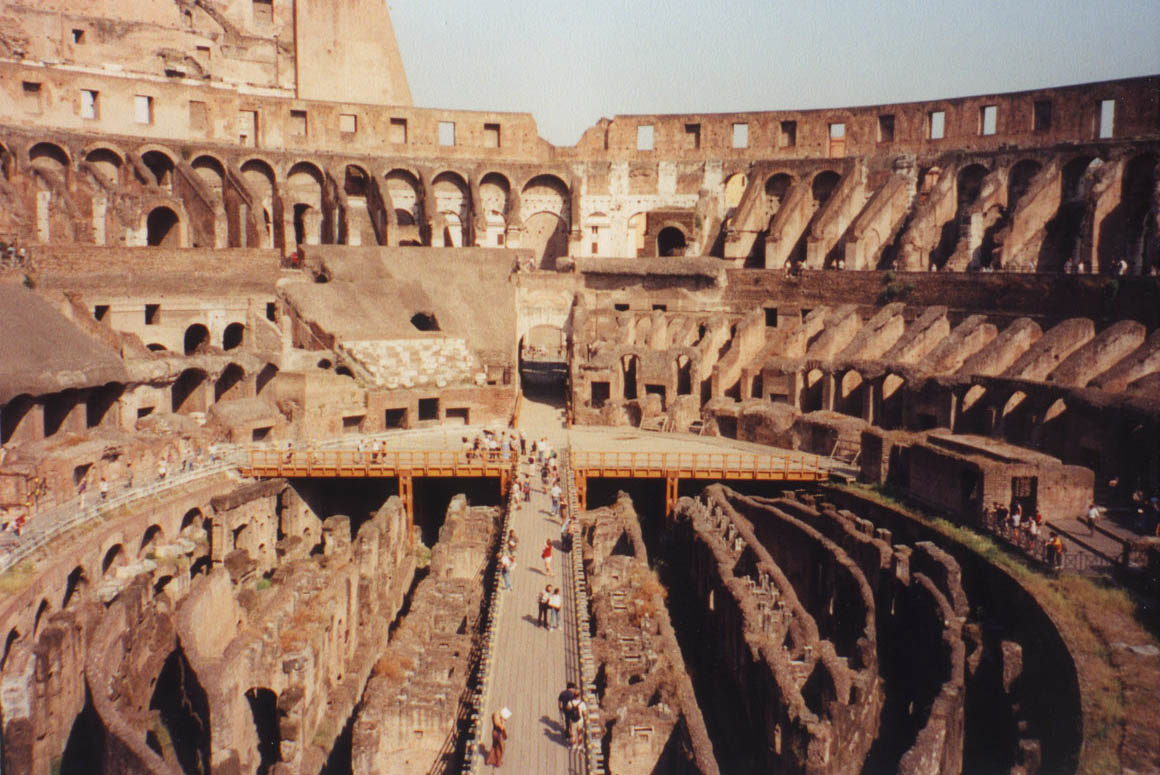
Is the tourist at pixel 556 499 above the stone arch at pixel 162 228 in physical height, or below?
below

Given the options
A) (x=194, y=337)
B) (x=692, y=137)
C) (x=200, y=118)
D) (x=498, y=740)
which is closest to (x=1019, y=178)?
(x=692, y=137)

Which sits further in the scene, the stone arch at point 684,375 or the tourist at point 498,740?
the stone arch at point 684,375

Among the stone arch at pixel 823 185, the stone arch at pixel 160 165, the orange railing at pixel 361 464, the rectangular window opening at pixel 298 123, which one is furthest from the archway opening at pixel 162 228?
the stone arch at pixel 823 185

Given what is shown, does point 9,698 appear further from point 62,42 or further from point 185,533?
point 62,42

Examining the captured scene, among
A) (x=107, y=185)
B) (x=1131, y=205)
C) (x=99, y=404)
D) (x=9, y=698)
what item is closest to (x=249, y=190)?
(x=107, y=185)

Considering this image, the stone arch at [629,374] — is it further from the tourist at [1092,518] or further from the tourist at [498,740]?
the tourist at [498,740]

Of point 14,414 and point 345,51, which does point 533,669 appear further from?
point 345,51

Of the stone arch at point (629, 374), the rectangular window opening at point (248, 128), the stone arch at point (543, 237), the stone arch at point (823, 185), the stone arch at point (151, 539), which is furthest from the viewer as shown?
the stone arch at point (543, 237)

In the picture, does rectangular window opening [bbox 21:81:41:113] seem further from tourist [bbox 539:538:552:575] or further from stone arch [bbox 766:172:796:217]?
tourist [bbox 539:538:552:575]
